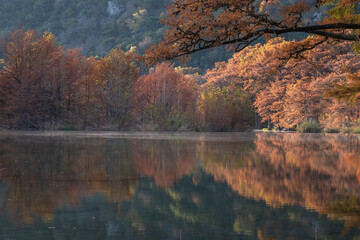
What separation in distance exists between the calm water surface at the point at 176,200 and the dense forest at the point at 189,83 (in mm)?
3965

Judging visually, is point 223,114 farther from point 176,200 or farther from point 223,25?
point 176,200

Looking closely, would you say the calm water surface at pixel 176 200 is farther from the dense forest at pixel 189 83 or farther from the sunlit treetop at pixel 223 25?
the dense forest at pixel 189 83

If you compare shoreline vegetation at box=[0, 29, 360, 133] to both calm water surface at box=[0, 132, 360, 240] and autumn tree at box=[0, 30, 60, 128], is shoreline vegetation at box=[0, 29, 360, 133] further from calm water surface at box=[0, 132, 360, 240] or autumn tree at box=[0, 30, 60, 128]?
calm water surface at box=[0, 132, 360, 240]

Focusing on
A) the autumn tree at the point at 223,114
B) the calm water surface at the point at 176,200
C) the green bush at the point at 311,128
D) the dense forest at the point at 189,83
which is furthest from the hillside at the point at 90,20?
the calm water surface at the point at 176,200

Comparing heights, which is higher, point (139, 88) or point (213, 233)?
point (139, 88)

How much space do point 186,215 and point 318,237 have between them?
1.10 meters

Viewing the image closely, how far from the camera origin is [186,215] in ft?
13.4

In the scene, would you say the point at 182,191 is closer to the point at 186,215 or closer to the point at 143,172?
the point at 186,215

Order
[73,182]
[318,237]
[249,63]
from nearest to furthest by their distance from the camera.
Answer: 1. [318,237]
2. [73,182]
3. [249,63]

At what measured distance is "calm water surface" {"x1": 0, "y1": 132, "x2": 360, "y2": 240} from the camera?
3.58 metres

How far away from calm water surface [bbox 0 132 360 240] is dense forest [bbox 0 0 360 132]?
396 centimetres

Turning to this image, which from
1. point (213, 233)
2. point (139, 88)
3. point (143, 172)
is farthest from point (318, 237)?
point (139, 88)

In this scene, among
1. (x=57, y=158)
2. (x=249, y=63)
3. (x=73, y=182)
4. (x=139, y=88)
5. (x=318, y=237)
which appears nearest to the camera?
(x=318, y=237)

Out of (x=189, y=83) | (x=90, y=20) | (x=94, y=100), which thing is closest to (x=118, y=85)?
(x=94, y=100)
